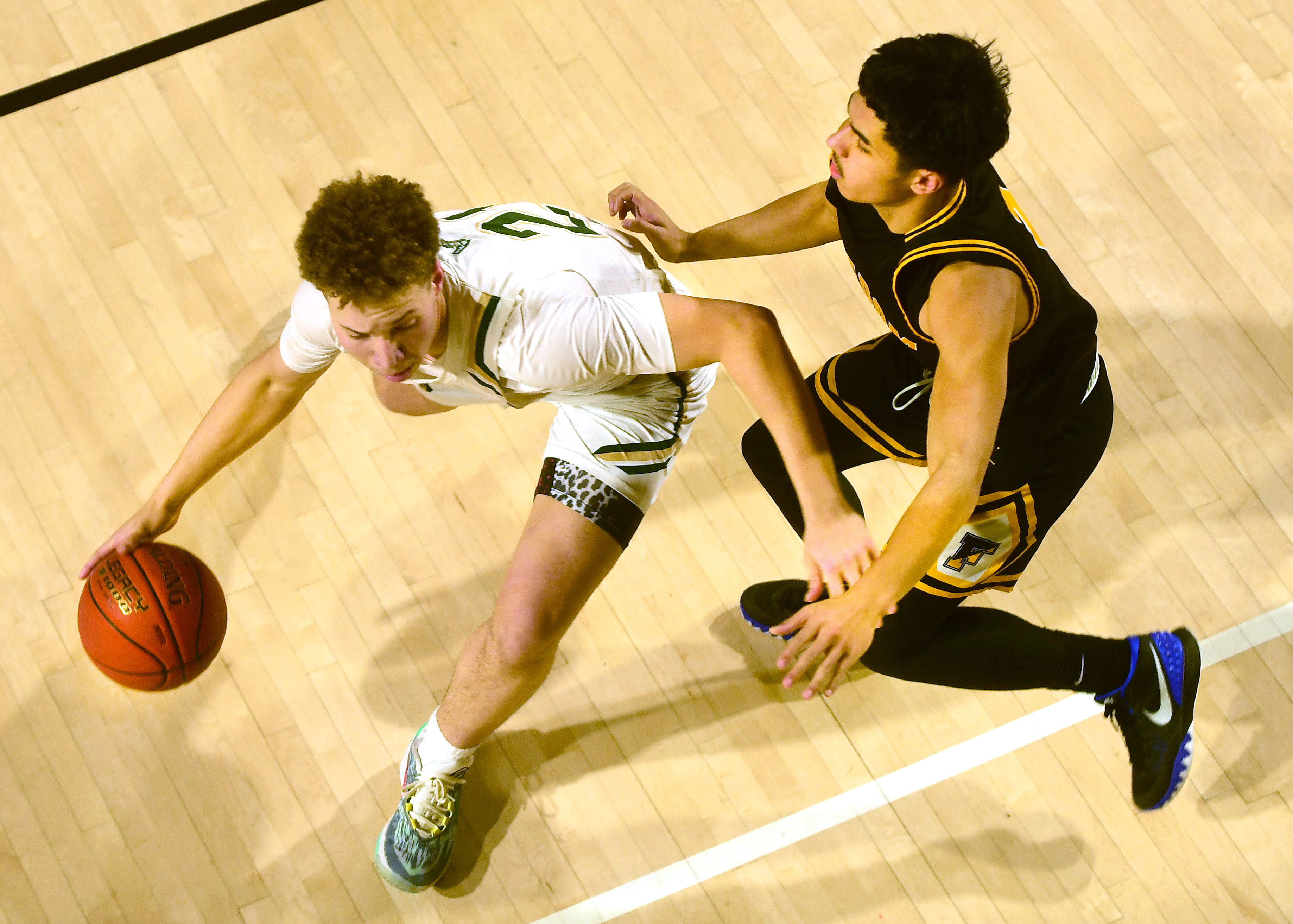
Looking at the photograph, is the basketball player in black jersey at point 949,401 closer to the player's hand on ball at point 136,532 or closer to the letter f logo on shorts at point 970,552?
the letter f logo on shorts at point 970,552

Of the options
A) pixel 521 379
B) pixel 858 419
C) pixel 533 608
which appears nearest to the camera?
pixel 521 379

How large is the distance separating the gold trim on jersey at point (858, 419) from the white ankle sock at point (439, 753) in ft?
4.30

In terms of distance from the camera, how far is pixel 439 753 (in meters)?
2.83

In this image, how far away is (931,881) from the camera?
117 inches

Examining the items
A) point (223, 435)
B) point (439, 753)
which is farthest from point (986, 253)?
point (439, 753)

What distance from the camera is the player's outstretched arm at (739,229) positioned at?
2.74 metres

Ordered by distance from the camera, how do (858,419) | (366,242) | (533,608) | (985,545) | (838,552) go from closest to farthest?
(366,242) < (838,552) < (985,545) < (533,608) < (858,419)

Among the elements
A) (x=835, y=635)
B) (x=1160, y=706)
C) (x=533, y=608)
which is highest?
(x=835, y=635)

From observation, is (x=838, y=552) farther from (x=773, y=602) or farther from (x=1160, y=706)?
(x=1160, y=706)

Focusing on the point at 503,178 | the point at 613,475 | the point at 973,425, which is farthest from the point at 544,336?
the point at 503,178

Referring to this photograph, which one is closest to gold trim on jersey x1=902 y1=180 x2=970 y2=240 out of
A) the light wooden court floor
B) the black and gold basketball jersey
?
the black and gold basketball jersey

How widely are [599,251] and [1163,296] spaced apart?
7.04ft

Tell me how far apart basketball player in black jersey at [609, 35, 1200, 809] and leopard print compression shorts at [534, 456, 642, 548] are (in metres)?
0.41

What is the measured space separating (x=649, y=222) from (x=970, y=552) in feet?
3.87
